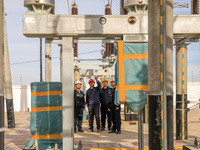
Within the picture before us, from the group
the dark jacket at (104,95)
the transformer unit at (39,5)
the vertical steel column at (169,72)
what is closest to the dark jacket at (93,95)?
the dark jacket at (104,95)

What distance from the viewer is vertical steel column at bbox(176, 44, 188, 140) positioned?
386 inches

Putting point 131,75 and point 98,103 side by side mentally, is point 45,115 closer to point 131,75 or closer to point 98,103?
point 131,75

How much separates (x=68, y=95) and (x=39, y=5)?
229 centimetres

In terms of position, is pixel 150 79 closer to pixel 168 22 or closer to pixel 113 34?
pixel 168 22

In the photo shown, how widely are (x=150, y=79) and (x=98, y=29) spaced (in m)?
2.26

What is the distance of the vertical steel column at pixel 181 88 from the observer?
9812 mm

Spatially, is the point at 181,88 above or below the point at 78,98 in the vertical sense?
above

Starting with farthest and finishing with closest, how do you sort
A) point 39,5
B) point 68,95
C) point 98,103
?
point 98,103 → point 39,5 → point 68,95

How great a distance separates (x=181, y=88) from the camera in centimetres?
997

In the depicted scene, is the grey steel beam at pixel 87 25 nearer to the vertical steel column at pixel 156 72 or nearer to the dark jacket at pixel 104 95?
the vertical steel column at pixel 156 72

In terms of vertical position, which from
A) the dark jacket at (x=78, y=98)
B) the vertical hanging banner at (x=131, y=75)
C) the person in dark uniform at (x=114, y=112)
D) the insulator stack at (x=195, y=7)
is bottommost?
the person in dark uniform at (x=114, y=112)

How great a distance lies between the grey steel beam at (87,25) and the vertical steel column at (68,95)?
0.97 feet

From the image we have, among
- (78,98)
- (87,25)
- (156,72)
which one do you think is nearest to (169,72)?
(156,72)

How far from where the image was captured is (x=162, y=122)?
5.65 m
